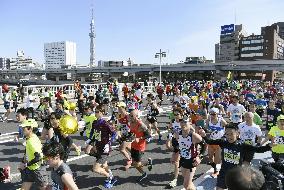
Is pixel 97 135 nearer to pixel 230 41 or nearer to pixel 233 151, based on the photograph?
pixel 233 151

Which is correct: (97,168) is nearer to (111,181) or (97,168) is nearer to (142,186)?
(111,181)

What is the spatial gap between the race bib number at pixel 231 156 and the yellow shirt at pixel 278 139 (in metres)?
2.04

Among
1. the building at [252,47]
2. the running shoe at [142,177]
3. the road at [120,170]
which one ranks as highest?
the building at [252,47]

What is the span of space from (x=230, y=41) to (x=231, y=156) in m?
163

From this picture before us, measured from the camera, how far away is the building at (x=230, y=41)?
157250mm

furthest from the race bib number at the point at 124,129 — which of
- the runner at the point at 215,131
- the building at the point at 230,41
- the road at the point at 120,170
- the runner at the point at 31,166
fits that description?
the building at the point at 230,41

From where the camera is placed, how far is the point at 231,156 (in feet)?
19.0

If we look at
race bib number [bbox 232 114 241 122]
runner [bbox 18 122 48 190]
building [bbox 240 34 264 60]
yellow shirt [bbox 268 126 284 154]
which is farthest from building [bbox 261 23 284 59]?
runner [bbox 18 122 48 190]

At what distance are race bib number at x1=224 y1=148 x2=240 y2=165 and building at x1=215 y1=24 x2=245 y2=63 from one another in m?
154

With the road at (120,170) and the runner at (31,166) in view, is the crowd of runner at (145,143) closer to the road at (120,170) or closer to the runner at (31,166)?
the runner at (31,166)

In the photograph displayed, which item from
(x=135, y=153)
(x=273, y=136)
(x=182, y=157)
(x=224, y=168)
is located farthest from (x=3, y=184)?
(x=273, y=136)

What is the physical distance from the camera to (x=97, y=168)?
293 inches

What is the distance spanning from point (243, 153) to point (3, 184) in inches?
221

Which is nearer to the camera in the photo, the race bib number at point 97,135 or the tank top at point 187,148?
the tank top at point 187,148
